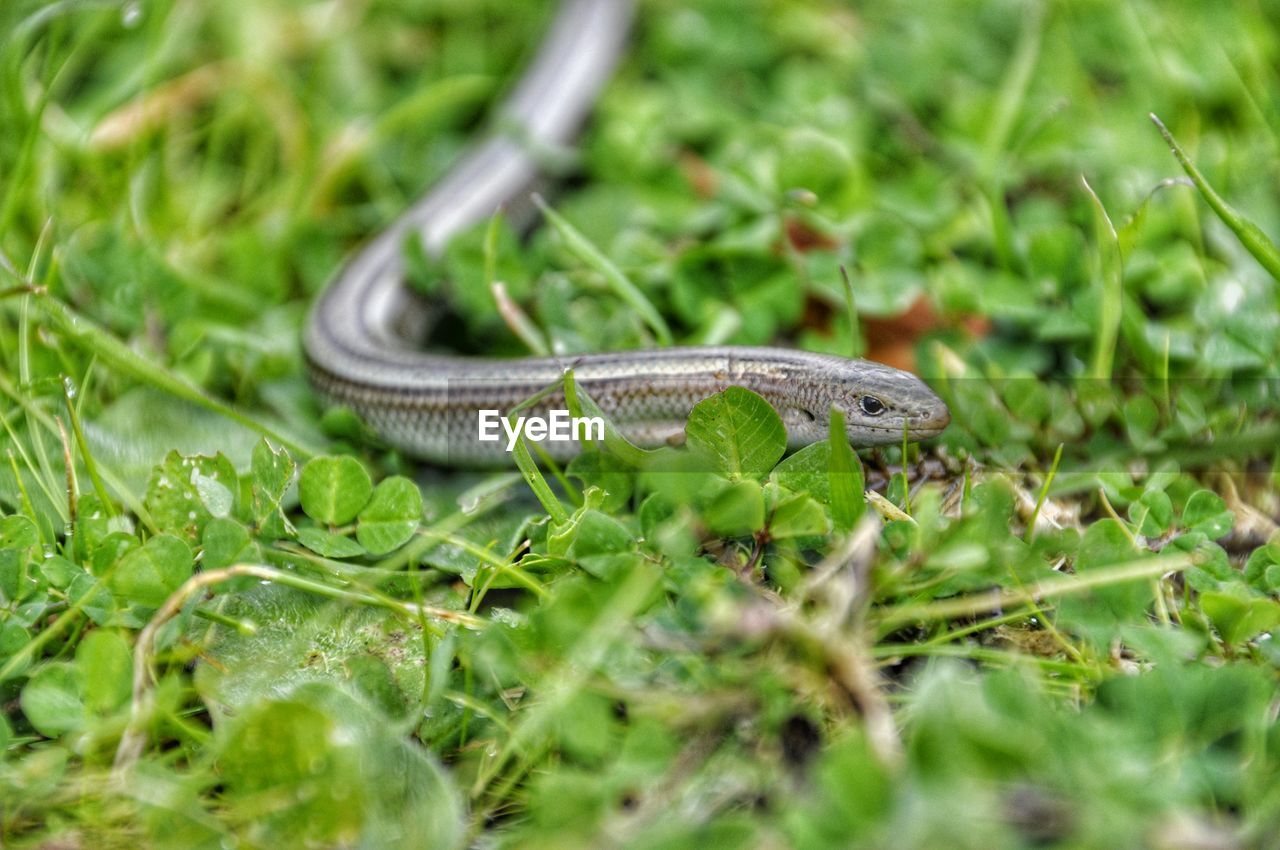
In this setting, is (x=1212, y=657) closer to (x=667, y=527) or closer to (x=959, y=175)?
(x=667, y=527)

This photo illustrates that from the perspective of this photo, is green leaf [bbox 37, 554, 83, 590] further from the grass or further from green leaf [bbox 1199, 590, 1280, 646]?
green leaf [bbox 1199, 590, 1280, 646]

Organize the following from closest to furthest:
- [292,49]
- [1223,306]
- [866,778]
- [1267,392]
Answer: [866,778], [1267,392], [1223,306], [292,49]

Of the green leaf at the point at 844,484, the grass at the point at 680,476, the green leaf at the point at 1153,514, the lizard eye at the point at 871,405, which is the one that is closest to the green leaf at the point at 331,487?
the grass at the point at 680,476

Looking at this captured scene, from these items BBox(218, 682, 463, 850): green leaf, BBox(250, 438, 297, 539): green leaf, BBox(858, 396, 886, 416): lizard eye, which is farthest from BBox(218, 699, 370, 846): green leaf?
BBox(858, 396, 886, 416): lizard eye

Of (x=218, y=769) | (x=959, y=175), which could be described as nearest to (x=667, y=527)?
(x=218, y=769)

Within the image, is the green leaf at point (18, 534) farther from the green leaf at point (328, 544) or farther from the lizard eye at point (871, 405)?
the lizard eye at point (871, 405)

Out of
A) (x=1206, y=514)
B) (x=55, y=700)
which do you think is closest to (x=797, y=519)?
(x=1206, y=514)
